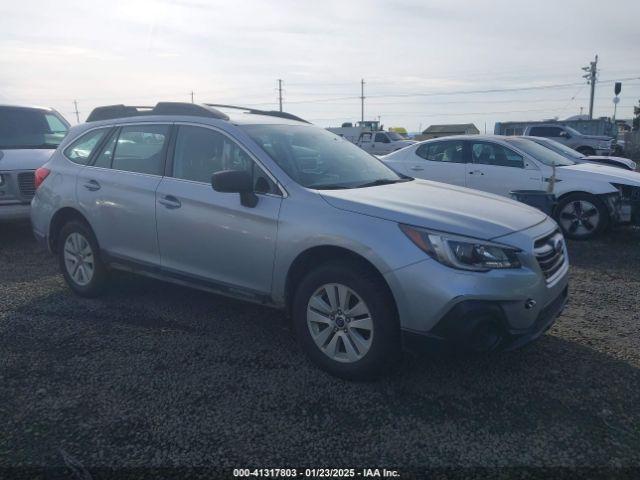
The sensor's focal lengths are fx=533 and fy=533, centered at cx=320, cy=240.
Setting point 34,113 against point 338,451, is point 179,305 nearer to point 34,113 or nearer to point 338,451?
point 338,451

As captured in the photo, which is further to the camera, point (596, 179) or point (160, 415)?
point (596, 179)

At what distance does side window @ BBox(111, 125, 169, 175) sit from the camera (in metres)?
4.50

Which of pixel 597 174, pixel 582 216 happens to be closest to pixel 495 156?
pixel 597 174

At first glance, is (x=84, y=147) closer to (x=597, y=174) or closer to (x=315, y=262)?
(x=315, y=262)

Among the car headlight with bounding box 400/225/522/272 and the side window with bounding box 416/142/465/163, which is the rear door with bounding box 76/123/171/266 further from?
the side window with bounding box 416/142/465/163

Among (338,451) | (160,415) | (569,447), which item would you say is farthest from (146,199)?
(569,447)

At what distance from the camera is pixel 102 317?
466 centimetres

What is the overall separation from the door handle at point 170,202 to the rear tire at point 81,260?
109 centimetres

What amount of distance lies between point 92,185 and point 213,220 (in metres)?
1.61

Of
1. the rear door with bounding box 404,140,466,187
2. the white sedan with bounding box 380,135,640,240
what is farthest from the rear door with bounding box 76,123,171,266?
the white sedan with bounding box 380,135,640,240

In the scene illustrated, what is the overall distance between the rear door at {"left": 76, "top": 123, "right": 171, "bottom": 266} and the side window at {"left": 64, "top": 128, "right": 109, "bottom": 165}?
149 mm

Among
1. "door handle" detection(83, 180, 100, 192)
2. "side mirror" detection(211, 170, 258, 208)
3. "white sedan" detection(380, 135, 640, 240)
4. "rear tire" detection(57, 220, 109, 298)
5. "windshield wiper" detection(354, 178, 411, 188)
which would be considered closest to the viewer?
"side mirror" detection(211, 170, 258, 208)

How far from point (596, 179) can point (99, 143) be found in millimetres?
6698

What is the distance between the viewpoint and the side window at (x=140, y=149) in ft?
14.8
